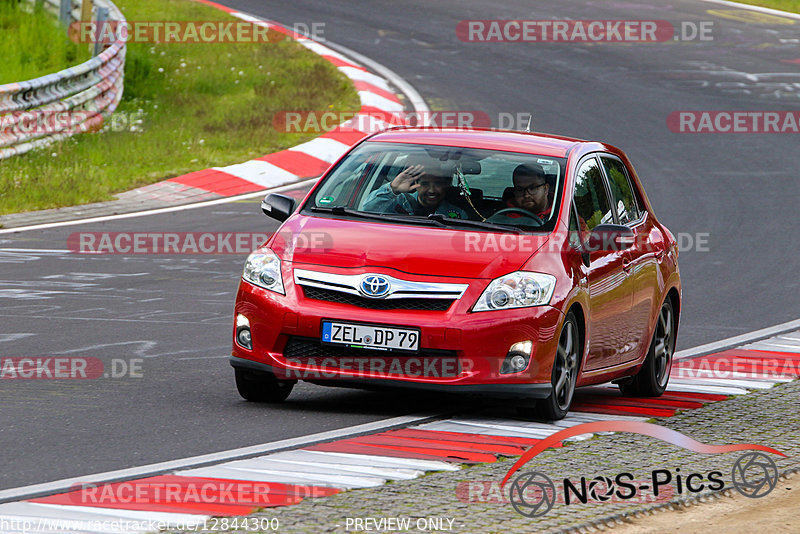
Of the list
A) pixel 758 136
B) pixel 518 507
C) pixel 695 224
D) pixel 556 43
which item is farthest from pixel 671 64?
pixel 518 507

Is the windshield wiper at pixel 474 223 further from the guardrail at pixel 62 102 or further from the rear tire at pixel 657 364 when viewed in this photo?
the guardrail at pixel 62 102

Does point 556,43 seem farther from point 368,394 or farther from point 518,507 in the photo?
point 518,507

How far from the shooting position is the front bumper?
312 inches

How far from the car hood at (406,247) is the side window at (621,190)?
131 centimetres

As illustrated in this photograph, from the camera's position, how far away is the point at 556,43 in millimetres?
29969

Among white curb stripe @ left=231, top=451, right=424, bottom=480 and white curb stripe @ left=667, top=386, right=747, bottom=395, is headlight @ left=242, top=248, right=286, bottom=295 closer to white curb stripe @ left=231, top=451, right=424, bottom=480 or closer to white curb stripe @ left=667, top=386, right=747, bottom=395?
white curb stripe @ left=231, top=451, right=424, bottom=480

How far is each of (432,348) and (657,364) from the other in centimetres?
242

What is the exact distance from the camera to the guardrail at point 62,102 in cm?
1866

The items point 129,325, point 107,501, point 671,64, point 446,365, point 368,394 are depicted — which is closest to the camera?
point 107,501

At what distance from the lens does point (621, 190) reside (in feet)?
32.3

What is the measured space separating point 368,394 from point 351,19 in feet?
74.3

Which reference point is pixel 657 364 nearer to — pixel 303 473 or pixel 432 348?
pixel 432 348
